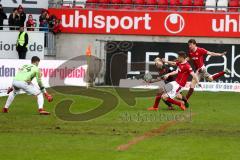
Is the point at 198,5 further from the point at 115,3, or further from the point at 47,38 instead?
the point at 47,38

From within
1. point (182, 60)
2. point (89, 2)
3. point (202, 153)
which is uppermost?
point (89, 2)

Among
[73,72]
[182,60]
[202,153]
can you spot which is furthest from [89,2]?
[202,153]

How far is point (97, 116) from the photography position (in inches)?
790

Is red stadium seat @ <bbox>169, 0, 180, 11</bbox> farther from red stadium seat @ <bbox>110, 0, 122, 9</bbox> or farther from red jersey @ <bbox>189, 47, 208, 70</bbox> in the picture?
red jersey @ <bbox>189, 47, 208, 70</bbox>

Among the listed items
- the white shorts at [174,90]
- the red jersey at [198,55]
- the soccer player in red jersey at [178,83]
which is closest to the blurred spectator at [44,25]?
the red jersey at [198,55]

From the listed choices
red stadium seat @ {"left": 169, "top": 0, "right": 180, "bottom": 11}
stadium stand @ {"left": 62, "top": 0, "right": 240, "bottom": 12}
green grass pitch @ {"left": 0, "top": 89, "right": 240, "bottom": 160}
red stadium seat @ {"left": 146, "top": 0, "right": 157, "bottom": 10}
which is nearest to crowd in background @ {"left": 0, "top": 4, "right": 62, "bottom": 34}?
stadium stand @ {"left": 62, "top": 0, "right": 240, "bottom": 12}

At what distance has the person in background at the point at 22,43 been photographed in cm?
3375

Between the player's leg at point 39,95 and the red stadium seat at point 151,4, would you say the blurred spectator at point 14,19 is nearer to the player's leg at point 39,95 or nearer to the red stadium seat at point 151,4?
the red stadium seat at point 151,4

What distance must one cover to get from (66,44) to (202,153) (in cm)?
2474

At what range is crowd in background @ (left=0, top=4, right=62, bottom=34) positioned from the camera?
3531 centimetres

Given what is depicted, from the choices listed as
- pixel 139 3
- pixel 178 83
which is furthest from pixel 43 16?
pixel 178 83

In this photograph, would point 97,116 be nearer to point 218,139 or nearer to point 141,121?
point 141,121

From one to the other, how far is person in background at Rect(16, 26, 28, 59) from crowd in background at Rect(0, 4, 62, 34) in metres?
1.26

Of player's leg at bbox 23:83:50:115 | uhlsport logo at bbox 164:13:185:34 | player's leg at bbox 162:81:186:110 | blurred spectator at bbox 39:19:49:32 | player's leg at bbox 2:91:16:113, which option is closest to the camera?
player's leg at bbox 23:83:50:115
